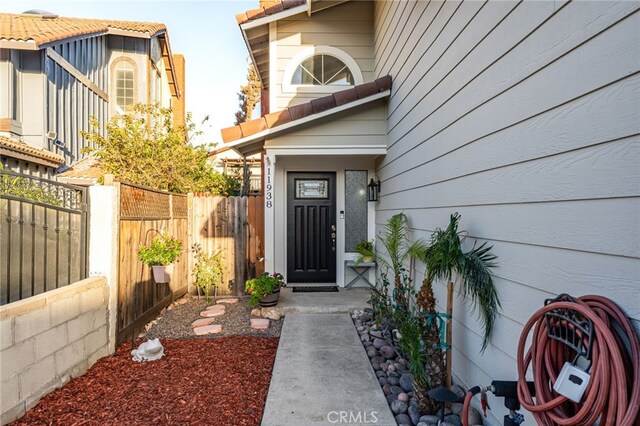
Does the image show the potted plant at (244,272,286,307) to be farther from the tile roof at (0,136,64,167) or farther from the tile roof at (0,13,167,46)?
the tile roof at (0,13,167,46)

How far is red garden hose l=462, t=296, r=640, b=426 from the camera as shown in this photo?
1.07m

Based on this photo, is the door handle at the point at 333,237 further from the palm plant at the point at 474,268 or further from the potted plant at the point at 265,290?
the palm plant at the point at 474,268

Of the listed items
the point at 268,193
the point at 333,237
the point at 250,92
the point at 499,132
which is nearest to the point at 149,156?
the point at 268,193

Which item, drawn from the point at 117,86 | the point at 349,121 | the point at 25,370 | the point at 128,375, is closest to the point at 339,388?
the point at 128,375

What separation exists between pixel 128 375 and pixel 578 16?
3840mm

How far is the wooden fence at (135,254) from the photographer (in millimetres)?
3512

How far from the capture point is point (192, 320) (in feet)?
Answer: 14.6

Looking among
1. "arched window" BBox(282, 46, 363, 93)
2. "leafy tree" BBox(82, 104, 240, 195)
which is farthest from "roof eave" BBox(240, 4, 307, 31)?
"leafy tree" BBox(82, 104, 240, 195)

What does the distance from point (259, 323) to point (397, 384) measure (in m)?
2.10

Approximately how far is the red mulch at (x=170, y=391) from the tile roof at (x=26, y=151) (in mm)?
4687

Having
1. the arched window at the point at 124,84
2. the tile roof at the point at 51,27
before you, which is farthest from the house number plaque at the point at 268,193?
the arched window at the point at 124,84

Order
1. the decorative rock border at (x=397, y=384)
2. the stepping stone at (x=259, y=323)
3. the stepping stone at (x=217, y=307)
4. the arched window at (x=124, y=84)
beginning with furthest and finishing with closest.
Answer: the arched window at (x=124, y=84) → the stepping stone at (x=217, y=307) → the stepping stone at (x=259, y=323) → the decorative rock border at (x=397, y=384)

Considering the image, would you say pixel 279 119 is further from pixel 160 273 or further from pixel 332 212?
pixel 160 273

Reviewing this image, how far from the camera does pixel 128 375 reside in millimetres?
2896
